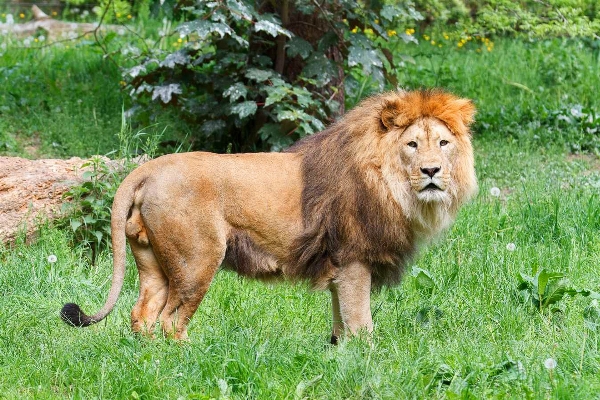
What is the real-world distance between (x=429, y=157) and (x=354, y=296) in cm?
82

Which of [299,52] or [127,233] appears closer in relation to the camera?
[127,233]

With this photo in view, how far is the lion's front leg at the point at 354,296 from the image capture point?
15.2 feet

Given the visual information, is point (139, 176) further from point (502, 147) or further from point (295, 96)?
point (502, 147)

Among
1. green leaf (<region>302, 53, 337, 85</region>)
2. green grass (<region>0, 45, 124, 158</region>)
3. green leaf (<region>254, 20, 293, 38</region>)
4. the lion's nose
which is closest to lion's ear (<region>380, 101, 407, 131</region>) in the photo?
the lion's nose

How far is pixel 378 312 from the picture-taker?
5.21 meters

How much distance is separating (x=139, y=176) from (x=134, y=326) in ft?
2.63

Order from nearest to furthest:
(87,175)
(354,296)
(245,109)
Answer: (354,296)
(87,175)
(245,109)

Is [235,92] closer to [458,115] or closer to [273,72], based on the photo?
[273,72]

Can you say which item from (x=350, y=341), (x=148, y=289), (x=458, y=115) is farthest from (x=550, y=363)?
(x=148, y=289)

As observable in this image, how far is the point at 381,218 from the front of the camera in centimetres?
463

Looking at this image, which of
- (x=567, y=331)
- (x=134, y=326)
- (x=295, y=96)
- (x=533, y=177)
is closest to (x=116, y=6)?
(x=295, y=96)

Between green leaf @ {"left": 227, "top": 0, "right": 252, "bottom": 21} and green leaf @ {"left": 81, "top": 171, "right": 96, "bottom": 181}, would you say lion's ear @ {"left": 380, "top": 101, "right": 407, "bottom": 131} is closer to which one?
green leaf @ {"left": 227, "top": 0, "right": 252, "bottom": 21}

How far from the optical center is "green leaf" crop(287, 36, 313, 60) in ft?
23.2

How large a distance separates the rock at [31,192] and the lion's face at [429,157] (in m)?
2.69
